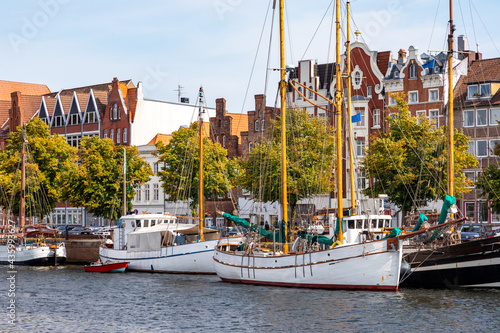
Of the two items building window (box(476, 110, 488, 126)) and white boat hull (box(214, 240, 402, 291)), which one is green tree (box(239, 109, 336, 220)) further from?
white boat hull (box(214, 240, 402, 291))

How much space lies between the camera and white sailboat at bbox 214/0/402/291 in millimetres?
39547

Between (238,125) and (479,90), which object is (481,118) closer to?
(479,90)

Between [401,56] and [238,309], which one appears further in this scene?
[401,56]

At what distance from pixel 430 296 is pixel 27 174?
5082 cm

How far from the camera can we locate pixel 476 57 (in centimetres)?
8262

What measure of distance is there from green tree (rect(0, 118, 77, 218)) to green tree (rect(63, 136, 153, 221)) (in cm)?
270

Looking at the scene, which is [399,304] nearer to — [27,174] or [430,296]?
[430,296]

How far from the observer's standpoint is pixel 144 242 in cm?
5769

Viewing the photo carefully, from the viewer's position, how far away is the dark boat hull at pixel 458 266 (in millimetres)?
40469

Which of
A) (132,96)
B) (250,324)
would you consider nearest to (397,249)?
(250,324)

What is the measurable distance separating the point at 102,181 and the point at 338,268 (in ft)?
134

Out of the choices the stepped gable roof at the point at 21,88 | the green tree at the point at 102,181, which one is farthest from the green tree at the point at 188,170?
the stepped gable roof at the point at 21,88

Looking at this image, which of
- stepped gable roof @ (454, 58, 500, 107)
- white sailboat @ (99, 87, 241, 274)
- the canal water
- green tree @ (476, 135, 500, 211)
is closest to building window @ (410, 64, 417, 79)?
stepped gable roof @ (454, 58, 500, 107)

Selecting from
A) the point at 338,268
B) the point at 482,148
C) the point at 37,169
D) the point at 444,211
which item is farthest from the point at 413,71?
the point at 338,268
